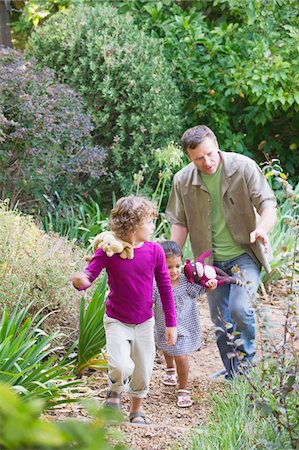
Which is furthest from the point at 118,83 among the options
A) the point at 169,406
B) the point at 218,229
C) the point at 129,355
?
the point at 129,355

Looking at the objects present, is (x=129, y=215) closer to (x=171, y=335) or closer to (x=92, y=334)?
(x=171, y=335)

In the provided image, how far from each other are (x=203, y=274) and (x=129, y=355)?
0.70 meters

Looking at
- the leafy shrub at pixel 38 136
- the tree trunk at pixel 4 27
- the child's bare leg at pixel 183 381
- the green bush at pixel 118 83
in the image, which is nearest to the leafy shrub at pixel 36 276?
the child's bare leg at pixel 183 381

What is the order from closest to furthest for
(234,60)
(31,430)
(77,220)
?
1. (31,430)
2. (77,220)
3. (234,60)

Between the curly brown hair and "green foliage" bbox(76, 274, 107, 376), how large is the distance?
90 centimetres

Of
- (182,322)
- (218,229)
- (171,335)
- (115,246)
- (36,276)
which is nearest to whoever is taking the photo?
(115,246)

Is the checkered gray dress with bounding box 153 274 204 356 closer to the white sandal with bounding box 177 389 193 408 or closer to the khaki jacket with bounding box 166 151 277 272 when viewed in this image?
the white sandal with bounding box 177 389 193 408

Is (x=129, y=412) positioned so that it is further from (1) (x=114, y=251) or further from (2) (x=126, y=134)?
(2) (x=126, y=134)

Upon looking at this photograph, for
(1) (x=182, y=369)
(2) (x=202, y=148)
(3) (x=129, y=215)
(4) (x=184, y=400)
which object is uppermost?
(2) (x=202, y=148)

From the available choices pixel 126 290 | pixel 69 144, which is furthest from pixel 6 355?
pixel 69 144

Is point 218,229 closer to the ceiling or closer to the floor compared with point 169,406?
closer to the ceiling

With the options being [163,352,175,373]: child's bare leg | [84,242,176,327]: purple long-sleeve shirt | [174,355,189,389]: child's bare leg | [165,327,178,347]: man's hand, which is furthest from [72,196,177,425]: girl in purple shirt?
[163,352,175,373]: child's bare leg

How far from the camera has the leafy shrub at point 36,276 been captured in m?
5.02

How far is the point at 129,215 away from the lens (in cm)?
399
